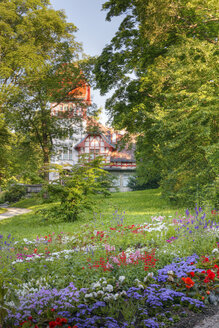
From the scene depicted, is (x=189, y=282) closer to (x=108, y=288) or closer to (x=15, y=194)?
(x=108, y=288)

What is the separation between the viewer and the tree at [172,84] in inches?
361

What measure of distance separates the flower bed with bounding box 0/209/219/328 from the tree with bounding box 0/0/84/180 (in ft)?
39.1

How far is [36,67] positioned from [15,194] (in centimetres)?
1240

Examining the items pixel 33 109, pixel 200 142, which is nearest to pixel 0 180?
pixel 33 109

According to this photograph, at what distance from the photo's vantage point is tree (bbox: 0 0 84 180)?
14.4 meters

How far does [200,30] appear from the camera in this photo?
39.3 feet

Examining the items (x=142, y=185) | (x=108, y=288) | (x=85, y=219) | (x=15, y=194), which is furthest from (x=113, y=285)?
(x=15, y=194)

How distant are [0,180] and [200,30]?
1348 cm

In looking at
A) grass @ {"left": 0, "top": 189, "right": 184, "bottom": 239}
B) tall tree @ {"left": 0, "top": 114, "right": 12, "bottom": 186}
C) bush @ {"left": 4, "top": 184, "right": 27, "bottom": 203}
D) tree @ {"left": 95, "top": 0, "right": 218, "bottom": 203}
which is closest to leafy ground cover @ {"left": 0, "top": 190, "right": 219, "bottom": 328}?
grass @ {"left": 0, "top": 189, "right": 184, "bottom": 239}

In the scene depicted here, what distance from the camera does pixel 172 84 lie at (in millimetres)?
11227

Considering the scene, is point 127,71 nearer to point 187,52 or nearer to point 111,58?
point 111,58

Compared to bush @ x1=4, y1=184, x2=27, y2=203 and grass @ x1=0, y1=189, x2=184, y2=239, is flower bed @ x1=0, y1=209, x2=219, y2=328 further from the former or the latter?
bush @ x1=4, y1=184, x2=27, y2=203

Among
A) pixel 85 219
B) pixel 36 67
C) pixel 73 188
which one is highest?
pixel 36 67

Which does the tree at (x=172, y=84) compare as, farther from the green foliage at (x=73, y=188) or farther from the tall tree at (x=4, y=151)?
the tall tree at (x=4, y=151)
